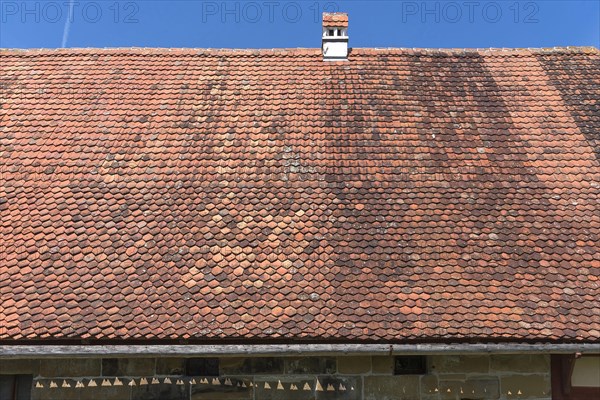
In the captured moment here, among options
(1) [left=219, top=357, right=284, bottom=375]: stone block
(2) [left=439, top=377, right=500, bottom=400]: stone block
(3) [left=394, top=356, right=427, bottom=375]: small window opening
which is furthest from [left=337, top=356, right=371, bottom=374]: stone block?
(2) [left=439, top=377, right=500, bottom=400]: stone block

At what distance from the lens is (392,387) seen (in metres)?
5.32

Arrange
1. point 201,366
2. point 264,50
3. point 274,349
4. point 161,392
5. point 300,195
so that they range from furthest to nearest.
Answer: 1. point 264,50
2. point 300,195
3. point 201,366
4. point 161,392
5. point 274,349

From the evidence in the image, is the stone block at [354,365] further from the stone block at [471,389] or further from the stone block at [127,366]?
the stone block at [127,366]

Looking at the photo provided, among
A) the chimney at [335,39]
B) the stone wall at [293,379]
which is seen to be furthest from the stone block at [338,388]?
the chimney at [335,39]

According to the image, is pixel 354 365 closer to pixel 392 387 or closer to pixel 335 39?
pixel 392 387

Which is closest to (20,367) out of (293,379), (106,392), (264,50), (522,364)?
(106,392)

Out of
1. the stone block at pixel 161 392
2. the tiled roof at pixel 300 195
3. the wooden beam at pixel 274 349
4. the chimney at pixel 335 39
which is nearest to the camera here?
the wooden beam at pixel 274 349

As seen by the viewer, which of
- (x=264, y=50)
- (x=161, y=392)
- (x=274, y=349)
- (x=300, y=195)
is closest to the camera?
(x=274, y=349)

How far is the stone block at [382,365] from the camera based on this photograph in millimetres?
5340

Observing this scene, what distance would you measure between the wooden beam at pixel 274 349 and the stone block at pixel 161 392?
0.52m

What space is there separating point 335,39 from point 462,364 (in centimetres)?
577

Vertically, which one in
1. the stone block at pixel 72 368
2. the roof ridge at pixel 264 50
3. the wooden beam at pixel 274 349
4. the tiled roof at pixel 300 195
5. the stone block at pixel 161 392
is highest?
the roof ridge at pixel 264 50

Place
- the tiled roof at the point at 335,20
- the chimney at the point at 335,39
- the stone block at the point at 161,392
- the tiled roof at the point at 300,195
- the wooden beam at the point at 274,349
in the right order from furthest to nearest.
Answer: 1. the tiled roof at the point at 335,20
2. the chimney at the point at 335,39
3. the stone block at the point at 161,392
4. the tiled roof at the point at 300,195
5. the wooden beam at the point at 274,349

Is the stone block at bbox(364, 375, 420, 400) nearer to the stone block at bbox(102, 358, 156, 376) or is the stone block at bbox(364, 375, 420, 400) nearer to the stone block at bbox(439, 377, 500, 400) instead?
the stone block at bbox(439, 377, 500, 400)
